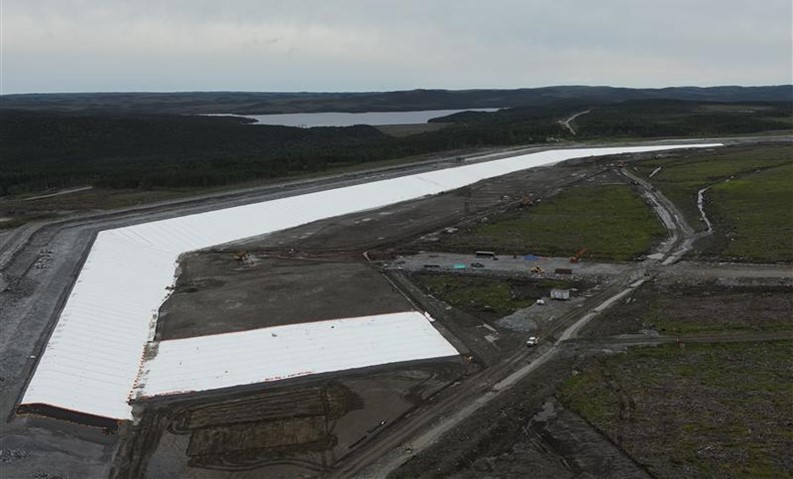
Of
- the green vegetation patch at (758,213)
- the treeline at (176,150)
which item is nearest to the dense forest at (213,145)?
the treeline at (176,150)

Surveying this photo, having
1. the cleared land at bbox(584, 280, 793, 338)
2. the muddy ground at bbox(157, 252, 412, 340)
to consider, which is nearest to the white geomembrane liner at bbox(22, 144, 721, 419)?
the muddy ground at bbox(157, 252, 412, 340)

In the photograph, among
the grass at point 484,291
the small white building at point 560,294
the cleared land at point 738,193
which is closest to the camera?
the grass at point 484,291

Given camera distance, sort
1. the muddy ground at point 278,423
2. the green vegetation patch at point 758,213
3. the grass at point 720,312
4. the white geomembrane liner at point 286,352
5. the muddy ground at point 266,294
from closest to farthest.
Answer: the muddy ground at point 278,423
the white geomembrane liner at point 286,352
the grass at point 720,312
the muddy ground at point 266,294
the green vegetation patch at point 758,213

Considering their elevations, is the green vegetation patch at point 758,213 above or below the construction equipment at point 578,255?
above

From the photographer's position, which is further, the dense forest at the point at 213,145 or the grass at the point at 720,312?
the dense forest at the point at 213,145

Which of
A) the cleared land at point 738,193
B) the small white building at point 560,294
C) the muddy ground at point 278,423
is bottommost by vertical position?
the muddy ground at point 278,423

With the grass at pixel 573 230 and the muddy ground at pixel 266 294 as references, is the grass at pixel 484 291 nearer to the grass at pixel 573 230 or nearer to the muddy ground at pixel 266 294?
the muddy ground at pixel 266 294

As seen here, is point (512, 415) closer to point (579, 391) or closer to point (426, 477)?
point (579, 391)
